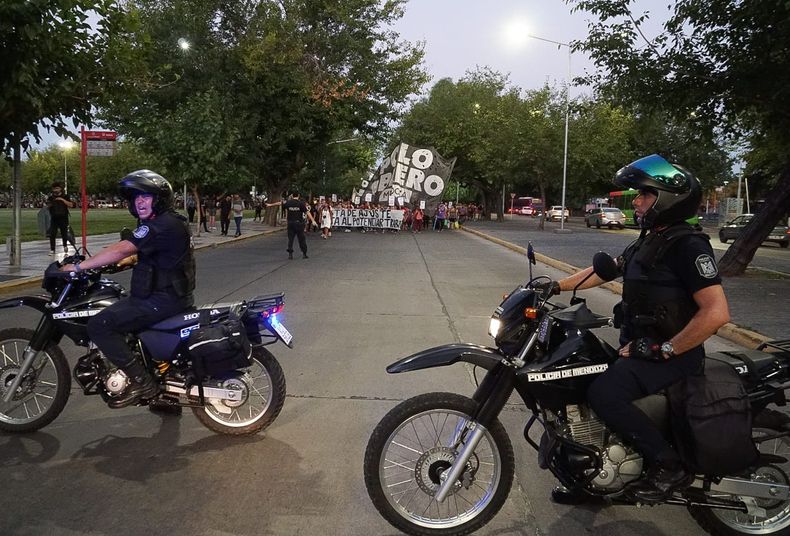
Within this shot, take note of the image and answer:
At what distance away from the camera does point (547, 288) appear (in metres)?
3.03

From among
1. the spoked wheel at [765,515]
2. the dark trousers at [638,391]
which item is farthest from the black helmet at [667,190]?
the spoked wheel at [765,515]

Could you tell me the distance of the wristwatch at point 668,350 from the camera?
2.79m

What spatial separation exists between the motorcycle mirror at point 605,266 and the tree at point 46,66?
9702 mm

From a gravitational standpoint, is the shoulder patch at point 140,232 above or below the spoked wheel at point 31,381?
above

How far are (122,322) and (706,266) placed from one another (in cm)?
324

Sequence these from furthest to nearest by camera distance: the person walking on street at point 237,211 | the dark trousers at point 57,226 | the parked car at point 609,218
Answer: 1. the parked car at point 609,218
2. the person walking on street at point 237,211
3. the dark trousers at point 57,226

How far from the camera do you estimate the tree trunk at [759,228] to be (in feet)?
43.7

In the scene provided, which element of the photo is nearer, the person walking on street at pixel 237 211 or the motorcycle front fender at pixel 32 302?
the motorcycle front fender at pixel 32 302

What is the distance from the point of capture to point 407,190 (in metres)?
38.7

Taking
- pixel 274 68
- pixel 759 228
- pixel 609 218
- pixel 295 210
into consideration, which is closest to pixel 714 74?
pixel 759 228

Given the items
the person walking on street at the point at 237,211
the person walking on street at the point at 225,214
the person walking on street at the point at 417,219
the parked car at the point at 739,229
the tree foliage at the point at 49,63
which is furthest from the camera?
the person walking on street at the point at 417,219

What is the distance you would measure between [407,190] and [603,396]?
36.2 meters

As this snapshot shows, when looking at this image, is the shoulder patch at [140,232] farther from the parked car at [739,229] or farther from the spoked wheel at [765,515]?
the parked car at [739,229]

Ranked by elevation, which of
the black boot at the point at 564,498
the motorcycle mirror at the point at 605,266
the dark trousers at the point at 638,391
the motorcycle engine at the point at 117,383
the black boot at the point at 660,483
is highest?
the motorcycle mirror at the point at 605,266
